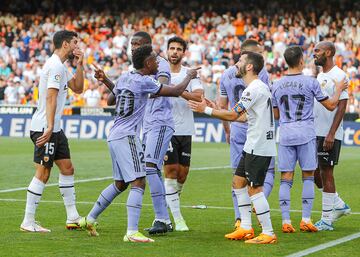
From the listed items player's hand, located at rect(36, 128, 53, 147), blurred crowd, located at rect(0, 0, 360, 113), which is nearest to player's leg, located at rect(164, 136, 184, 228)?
player's hand, located at rect(36, 128, 53, 147)

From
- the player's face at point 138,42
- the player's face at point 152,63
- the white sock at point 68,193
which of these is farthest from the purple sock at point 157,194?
the player's face at point 138,42

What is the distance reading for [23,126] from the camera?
32.4 metres

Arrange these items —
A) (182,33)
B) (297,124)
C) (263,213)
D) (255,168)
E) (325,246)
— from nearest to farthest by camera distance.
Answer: (325,246), (263,213), (255,168), (297,124), (182,33)

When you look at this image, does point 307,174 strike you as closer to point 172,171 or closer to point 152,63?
point 172,171

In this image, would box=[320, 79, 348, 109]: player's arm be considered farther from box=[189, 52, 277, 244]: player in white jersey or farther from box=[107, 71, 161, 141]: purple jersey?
box=[107, 71, 161, 141]: purple jersey

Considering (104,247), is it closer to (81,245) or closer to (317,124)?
(81,245)

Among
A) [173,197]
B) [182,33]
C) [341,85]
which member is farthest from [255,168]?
[182,33]

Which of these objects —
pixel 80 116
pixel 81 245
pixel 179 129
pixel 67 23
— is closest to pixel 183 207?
pixel 179 129

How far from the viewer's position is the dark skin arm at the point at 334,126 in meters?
11.9

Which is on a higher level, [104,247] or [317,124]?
[317,124]

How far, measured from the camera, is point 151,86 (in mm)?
10500

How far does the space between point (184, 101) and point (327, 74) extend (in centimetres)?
185

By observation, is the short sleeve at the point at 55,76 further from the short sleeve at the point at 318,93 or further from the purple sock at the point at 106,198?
the short sleeve at the point at 318,93

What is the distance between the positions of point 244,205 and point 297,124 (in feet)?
4.19
